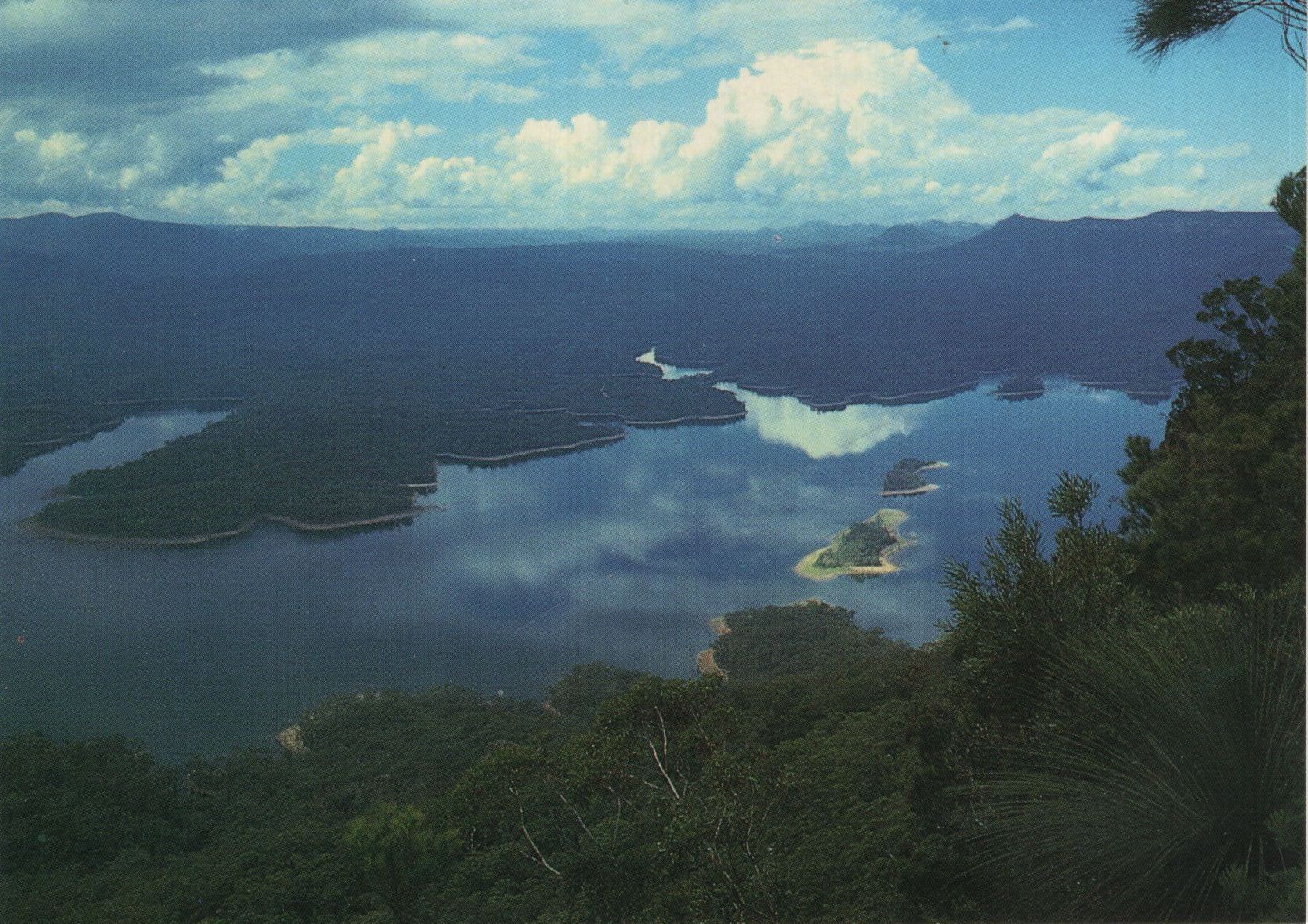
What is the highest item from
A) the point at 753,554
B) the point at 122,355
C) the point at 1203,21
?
the point at 1203,21

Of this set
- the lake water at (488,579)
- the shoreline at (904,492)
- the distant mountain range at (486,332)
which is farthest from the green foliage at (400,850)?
the shoreline at (904,492)

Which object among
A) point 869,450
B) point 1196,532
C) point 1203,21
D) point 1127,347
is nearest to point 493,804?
point 1196,532

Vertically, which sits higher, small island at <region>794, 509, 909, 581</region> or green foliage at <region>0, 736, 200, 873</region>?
green foliage at <region>0, 736, 200, 873</region>

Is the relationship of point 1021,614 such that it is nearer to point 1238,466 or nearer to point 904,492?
point 1238,466

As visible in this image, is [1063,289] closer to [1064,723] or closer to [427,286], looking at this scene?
[427,286]

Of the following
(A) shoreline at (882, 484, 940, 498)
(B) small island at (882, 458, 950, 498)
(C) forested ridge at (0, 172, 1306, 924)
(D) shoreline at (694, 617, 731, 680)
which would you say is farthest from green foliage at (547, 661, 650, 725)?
(B) small island at (882, 458, 950, 498)

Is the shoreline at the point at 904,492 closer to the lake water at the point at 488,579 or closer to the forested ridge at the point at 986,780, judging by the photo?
the lake water at the point at 488,579

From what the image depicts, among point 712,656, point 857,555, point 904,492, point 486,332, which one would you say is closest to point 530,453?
point 904,492

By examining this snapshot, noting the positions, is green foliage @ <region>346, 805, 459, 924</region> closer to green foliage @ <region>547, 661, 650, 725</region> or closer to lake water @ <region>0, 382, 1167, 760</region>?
green foliage @ <region>547, 661, 650, 725</region>
